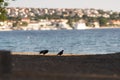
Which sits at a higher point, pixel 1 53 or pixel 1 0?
pixel 1 53

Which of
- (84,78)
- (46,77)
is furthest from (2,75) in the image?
(84,78)

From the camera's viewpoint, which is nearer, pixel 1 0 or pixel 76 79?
pixel 76 79

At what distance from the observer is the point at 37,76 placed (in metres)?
10.8

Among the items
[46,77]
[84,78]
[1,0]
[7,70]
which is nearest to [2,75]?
[7,70]

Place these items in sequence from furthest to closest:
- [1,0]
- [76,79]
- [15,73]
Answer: [1,0], [15,73], [76,79]

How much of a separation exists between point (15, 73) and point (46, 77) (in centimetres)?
85

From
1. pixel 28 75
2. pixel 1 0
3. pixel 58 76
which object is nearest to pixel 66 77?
pixel 58 76

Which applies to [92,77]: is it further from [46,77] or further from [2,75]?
[2,75]

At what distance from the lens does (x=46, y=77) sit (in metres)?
10.7

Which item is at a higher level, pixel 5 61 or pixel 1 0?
pixel 5 61

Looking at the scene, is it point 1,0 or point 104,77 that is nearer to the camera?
point 104,77

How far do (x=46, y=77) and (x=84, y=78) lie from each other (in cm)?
73

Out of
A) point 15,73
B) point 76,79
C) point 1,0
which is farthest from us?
point 1,0

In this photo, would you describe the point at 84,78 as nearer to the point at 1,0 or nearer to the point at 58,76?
the point at 58,76
